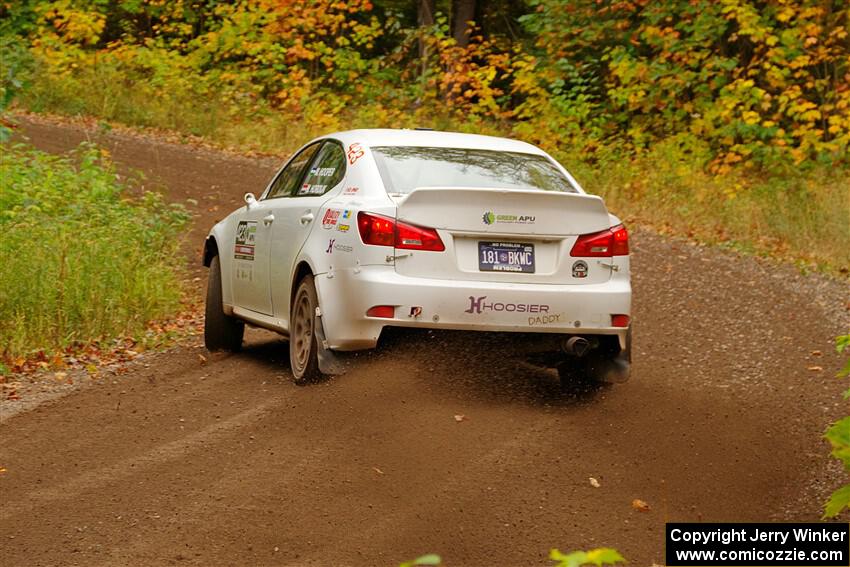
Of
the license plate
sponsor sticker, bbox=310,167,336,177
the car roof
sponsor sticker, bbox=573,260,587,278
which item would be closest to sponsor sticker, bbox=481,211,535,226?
the license plate

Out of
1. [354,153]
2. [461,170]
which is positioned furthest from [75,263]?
[461,170]

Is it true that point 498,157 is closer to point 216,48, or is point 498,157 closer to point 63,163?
point 63,163

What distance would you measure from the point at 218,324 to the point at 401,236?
11.2 ft

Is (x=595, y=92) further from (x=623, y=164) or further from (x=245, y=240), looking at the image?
(x=245, y=240)

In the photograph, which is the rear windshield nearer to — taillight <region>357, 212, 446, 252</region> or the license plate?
taillight <region>357, 212, 446, 252</region>

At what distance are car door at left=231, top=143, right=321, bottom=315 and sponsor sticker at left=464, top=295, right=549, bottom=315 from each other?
212cm

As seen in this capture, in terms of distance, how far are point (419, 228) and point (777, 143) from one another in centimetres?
1619

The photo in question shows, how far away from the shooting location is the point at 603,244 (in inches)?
308

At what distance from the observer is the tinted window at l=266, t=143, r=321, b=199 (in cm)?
941

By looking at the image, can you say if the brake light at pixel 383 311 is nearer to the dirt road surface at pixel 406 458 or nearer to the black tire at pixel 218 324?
the dirt road surface at pixel 406 458

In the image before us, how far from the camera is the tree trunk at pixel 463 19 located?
30906 mm

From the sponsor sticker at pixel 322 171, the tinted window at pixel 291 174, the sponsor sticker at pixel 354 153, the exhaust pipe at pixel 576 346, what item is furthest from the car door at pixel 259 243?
the exhaust pipe at pixel 576 346

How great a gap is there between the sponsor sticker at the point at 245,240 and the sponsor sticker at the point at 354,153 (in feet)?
4.75

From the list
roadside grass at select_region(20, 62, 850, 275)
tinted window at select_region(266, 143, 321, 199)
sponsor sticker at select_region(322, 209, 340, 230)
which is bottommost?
roadside grass at select_region(20, 62, 850, 275)
